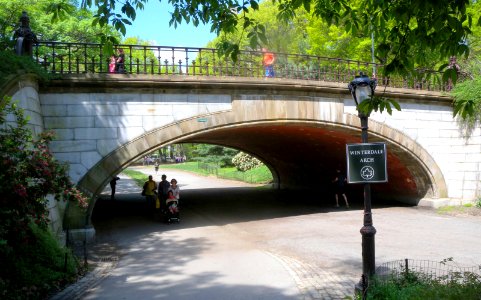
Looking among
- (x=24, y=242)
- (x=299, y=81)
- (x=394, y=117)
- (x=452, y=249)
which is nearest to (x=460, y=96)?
(x=394, y=117)

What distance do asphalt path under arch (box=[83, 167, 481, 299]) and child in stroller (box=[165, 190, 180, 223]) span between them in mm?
340

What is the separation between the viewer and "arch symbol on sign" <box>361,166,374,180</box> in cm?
560

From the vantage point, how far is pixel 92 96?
31.8 feet

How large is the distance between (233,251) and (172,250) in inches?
46.9

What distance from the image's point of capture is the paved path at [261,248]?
5.97m

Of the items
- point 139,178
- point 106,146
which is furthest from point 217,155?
point 106,146

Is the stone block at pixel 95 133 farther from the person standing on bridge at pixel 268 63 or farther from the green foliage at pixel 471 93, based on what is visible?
the green foliage at pixel 471 93

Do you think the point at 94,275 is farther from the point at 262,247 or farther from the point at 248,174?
the point at 248,174

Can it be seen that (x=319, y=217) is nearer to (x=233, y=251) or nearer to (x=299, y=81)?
(x=299, y=81)

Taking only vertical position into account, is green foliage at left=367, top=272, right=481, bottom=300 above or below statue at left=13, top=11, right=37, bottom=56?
below

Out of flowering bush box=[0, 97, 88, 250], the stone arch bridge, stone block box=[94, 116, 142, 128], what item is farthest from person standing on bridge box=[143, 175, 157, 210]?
flowering bush box=[0, 97, 88, 250]

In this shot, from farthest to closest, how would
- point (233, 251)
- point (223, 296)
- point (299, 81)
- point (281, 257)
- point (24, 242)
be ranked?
point (299, 81)
point (233, 251)
point (281, 257)
point (223, 296)
point (24, 242)

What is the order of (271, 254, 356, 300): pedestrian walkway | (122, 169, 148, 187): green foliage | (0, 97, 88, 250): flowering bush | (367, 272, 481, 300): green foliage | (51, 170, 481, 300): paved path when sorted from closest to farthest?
1. (367, 272, 481, 300): green foliage
2. (0, 97, 88, 250): flowering bush
3. (271, 254, 356, 300): pedestrian walkway
4. (51, 170, 481, 300): paved path
5. (122, 169, 148, 187): green foliage

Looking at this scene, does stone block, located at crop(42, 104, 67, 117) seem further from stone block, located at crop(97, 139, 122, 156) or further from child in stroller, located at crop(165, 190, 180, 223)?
child in stroller, located at crop(165, 190, 180, 223)
